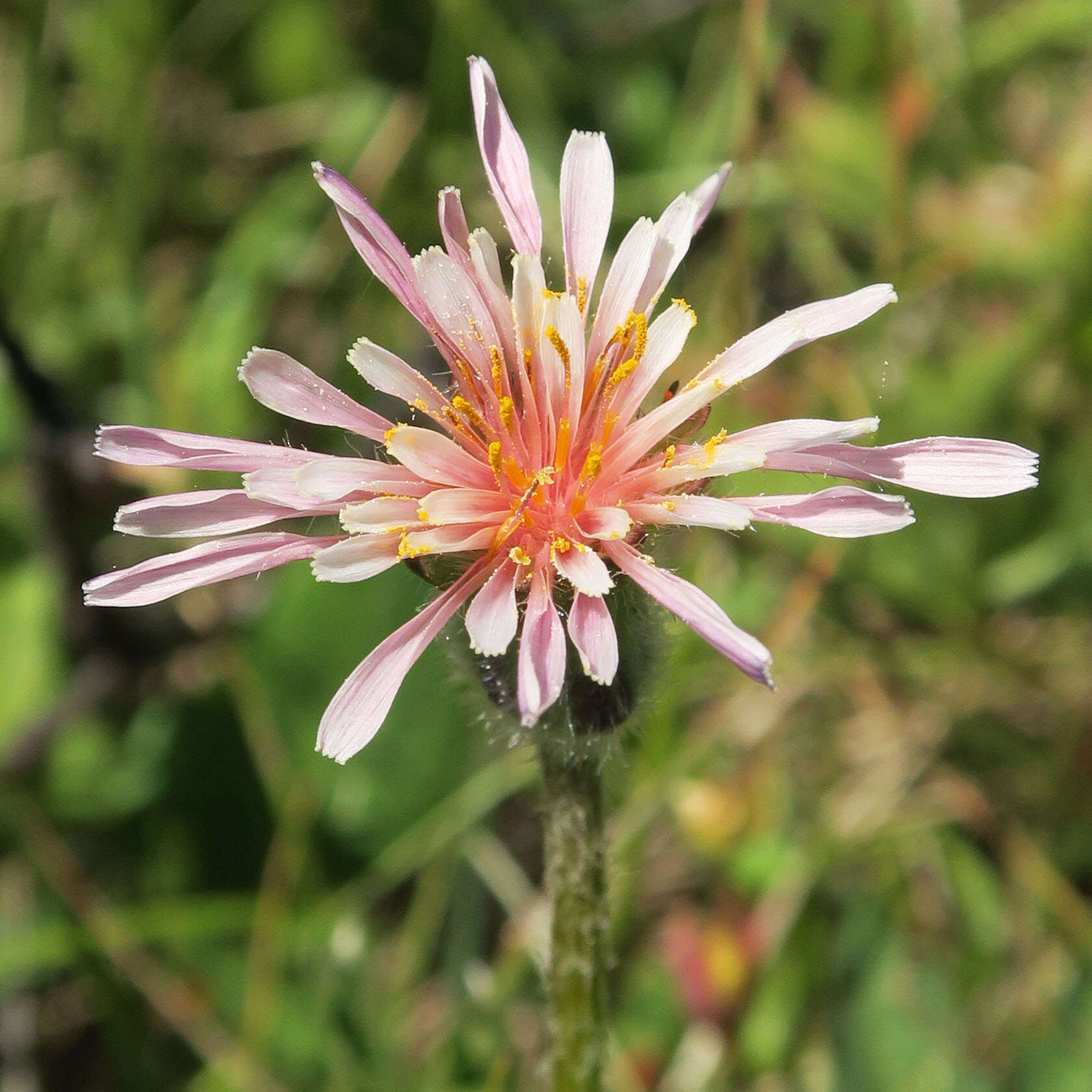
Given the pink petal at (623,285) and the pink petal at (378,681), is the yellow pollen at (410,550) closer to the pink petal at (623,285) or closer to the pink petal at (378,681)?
the pink petal at (378,681)

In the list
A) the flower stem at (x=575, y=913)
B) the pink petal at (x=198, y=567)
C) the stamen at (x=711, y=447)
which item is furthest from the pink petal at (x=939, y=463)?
the pink petal at (x=198, y=567)

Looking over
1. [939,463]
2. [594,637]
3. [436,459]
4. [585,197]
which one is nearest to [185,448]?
[436,459]

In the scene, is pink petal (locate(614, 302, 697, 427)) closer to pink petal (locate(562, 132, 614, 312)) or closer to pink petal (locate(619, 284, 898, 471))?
pink petal (locate(619, 284, 898, 471))

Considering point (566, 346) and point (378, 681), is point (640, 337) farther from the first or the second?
point (378, 681)

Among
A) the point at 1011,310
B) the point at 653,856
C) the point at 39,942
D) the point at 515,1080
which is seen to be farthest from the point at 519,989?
the point at 1011,310

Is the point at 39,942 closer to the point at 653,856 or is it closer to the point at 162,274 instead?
the point at 653,856
